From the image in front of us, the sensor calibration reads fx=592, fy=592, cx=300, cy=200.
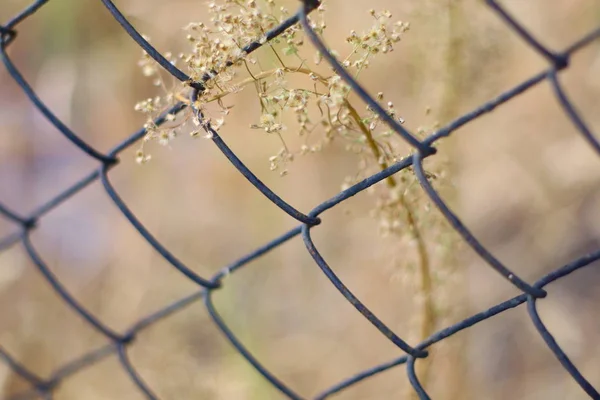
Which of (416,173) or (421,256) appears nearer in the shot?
(416,173)

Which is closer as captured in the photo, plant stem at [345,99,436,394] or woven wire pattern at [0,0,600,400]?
woven wire pattern at [0,0,600,400]

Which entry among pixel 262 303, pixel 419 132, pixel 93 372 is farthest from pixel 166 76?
pixel 419 132

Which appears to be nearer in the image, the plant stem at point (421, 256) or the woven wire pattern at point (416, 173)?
the woven wire pattern at point (416, 173)

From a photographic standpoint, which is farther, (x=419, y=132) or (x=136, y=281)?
(x=136, y=281)

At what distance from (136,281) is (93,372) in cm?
30

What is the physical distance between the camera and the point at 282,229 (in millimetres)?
1878

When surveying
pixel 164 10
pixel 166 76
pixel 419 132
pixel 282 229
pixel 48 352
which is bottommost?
pixel 419 132

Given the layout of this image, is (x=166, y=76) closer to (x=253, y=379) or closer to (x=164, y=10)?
(x=164, y=10)

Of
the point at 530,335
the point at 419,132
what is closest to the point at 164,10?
the point at 530,335

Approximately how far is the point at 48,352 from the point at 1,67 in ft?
4.40

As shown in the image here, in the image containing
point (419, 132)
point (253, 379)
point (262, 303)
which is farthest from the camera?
point (262, 303)

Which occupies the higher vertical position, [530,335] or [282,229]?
[282,229]

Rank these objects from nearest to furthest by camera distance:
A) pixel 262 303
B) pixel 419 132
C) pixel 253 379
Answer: pixel 419 132
pixel 253 379
pixel 262 303

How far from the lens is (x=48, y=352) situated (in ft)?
5.92
